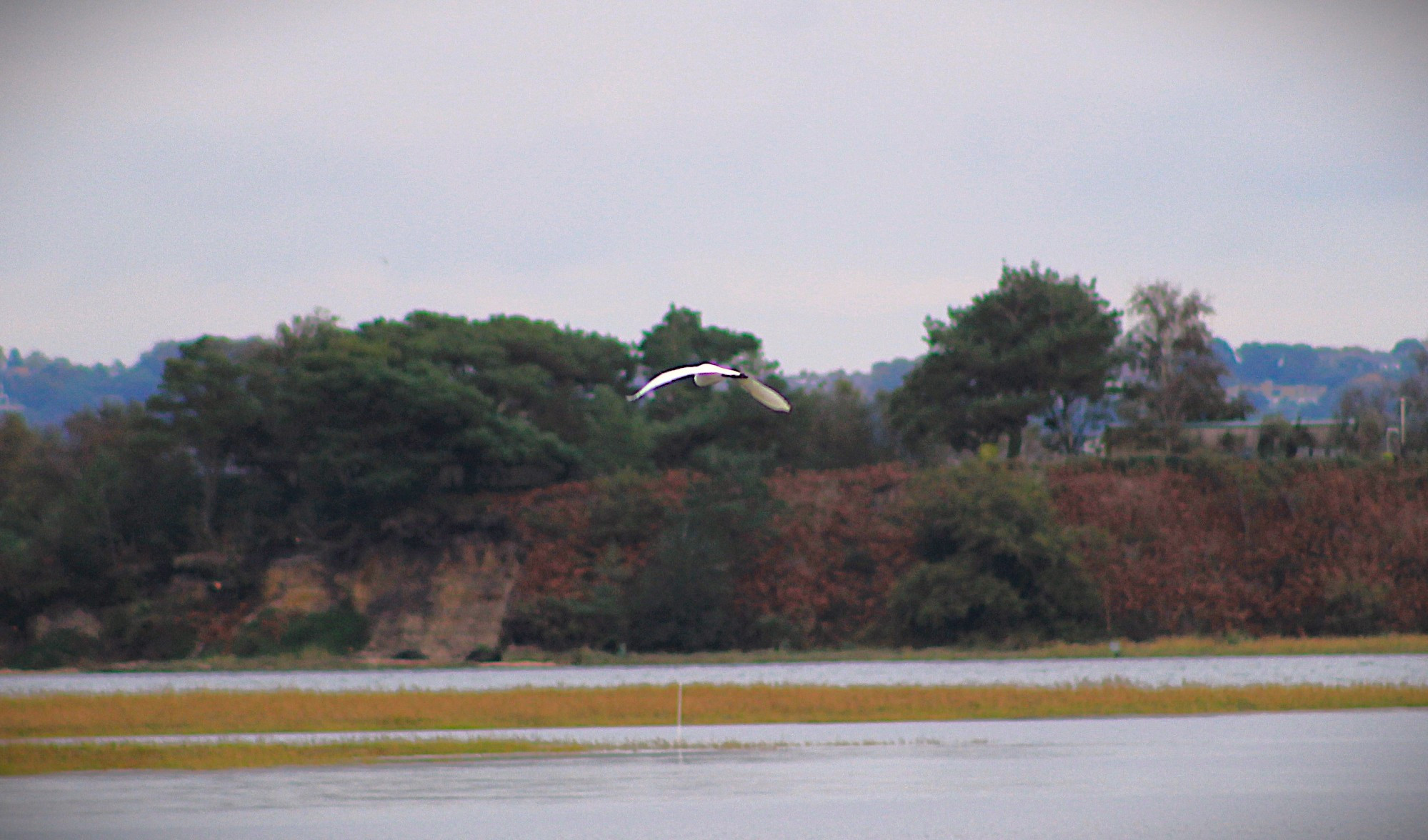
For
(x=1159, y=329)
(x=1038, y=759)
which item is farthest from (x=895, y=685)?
(x=1159, y=329)

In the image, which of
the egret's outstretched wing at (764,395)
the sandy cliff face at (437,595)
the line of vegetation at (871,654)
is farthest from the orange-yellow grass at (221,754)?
the sandy cliff face at (437,595)

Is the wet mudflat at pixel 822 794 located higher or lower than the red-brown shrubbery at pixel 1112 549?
lower

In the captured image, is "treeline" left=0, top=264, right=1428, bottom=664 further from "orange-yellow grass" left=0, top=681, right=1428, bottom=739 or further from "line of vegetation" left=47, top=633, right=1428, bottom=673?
"orange-yellow grass" left=0, top=681, right=1428, bottom=739

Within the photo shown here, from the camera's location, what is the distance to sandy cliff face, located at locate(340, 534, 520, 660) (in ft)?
205

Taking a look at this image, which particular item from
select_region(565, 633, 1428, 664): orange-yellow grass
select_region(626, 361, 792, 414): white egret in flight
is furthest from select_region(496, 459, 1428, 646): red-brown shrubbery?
select_region(626, 361, 792, 414): white egret in flight

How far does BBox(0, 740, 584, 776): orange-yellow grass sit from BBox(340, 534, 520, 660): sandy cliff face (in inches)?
1104

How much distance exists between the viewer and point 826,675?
49875 mm

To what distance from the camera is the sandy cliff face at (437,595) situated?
62.6 m

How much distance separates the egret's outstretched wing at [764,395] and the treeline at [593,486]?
4063cm

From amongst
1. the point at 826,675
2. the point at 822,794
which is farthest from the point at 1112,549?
the point at 822,794

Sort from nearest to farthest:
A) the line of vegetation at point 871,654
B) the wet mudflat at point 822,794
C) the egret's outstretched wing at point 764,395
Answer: the egret's outstretched wing at point 764,395
the wet mudflat at point 822,794
the line of vegetation at point 871,654

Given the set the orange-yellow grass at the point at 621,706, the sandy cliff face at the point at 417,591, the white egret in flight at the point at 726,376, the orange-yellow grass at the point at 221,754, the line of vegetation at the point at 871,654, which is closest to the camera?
the white egret in flight at the point at 726,376

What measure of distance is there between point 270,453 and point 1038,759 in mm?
44185

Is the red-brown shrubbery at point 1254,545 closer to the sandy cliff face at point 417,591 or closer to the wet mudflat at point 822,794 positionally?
the sandy cliff face at point 417,591
